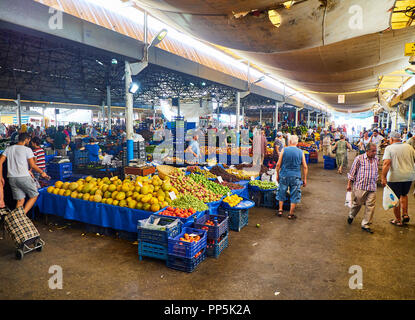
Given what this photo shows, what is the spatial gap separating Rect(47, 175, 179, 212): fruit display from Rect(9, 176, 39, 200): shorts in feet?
1.99

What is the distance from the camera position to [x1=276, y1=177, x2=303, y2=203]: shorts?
5.73 meters

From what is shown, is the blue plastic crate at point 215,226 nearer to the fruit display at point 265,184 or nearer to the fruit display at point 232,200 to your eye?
the fruit display at point 232,200

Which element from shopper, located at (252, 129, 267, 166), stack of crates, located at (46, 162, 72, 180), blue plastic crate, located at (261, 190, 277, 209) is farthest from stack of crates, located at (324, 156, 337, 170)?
stack of crates, located at (46, 162, 72, 180)

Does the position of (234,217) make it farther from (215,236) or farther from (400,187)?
(400,187)

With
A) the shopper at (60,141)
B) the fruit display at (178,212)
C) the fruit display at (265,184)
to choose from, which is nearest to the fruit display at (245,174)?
the fruit display at (265,184)

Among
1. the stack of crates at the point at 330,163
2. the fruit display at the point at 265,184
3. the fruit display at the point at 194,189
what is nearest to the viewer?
the fruit display at the point at 194,189

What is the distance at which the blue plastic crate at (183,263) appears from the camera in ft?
12.1

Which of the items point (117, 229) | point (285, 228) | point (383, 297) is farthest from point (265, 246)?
point (117, 229)

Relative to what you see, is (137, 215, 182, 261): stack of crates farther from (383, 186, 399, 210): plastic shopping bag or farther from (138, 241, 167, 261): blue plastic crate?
(383, 186, 399, 210): plastic shopping bag

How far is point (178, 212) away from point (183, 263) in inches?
37.0

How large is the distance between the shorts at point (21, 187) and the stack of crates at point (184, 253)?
2.92m
